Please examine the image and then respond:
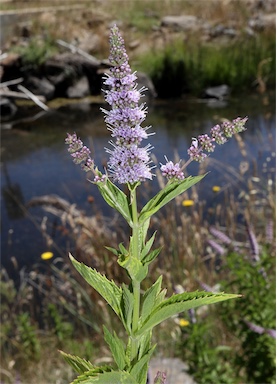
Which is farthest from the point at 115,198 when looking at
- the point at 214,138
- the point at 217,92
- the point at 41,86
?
the point at 41,86

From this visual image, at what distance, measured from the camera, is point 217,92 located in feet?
30.6

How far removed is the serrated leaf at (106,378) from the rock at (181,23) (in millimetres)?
13079

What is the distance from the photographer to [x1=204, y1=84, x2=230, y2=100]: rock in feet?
30.4

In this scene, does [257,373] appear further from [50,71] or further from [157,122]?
[50,71]

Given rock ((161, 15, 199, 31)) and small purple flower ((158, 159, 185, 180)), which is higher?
small purple flower ((158, 159, 185, 180))

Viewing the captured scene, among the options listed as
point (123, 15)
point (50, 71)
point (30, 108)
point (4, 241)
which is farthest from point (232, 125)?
point (123, 15)

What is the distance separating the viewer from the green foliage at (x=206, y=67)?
975 centimetres

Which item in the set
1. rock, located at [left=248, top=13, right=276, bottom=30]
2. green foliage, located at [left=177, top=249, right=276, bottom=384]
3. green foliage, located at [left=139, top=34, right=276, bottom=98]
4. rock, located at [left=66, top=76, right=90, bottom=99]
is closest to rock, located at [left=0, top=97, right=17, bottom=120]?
rock, located at [left=66, top=76, right=90, bottom=99]

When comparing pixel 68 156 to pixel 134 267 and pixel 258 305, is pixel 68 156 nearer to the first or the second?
pixel 258 305

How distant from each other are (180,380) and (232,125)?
95.5 inches

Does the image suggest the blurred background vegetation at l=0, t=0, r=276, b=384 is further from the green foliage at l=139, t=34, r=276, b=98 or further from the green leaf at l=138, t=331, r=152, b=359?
the green leaf at l=138, t=331, r=152, b=359

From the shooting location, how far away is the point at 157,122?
8.11m

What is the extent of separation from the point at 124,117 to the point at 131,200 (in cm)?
9

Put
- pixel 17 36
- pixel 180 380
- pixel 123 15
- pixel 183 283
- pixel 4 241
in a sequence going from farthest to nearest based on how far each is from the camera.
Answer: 1. pixel 123 15
2. pixel 17 36
3. pixel 4 241
4. pixel 183 283
5. pixel 180 380
